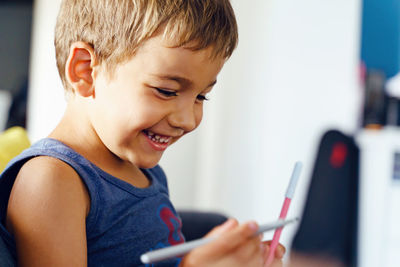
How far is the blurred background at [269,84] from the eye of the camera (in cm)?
224

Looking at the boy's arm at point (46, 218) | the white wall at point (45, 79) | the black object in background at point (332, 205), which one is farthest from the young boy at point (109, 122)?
the white wall at point (45, 79)

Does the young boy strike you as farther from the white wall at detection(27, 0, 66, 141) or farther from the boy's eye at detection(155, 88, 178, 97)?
the white wall at detection(27, 0, 66, 141)

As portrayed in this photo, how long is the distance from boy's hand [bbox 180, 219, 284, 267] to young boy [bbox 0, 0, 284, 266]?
53 millimetres

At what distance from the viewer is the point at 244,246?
0.53 meters

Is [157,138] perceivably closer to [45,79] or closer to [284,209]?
[284,209]

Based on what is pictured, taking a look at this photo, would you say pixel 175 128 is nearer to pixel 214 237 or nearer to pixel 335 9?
pixel 214 237

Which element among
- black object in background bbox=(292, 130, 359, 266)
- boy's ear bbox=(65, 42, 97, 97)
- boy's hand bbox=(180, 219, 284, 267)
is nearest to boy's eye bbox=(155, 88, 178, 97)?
boy's ear bbox=(65, 42, 97, 97)

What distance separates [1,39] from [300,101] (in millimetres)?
1552

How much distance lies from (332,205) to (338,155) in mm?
206

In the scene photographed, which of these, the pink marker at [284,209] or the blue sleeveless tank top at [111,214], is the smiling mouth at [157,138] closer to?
the blue sleeveless tank top at [111,214]

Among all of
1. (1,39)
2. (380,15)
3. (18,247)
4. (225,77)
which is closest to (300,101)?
(225,77)

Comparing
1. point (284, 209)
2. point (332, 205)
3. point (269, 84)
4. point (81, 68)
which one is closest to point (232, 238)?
point (284, 209)

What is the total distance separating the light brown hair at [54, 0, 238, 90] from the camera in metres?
0.66

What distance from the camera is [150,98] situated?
66cm
